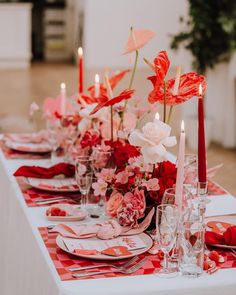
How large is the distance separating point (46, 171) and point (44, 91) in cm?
671

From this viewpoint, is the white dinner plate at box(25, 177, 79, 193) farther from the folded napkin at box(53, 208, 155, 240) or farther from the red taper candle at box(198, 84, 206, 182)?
the red taper candle at box(198, 84, 206, 182)

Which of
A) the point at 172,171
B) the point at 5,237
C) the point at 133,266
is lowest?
the point at 5,237

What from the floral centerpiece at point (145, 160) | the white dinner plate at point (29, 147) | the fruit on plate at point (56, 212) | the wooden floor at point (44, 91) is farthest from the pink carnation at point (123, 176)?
the wooden floor at point (44, 91)

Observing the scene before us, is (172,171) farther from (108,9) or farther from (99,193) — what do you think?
(108,9)

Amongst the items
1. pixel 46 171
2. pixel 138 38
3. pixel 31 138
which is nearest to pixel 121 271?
pixel 138 38

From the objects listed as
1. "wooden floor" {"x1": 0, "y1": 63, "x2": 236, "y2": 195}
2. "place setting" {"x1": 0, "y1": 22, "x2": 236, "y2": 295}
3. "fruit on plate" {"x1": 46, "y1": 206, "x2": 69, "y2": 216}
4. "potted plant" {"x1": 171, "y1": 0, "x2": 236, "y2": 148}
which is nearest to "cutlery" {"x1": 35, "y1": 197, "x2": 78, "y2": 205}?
"place setting" {"x1": 0, "y1": 22, "x2": 236, "y2": 295}

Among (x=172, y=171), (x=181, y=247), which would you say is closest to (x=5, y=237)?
(x=172, y=171)

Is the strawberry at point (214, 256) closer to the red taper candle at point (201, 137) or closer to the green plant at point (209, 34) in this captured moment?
the red taper candle at point (201, 137)

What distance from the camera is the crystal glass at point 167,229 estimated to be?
1872 millimetres

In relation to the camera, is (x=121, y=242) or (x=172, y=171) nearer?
(x=121, y=242)

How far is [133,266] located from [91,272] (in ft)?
0.38

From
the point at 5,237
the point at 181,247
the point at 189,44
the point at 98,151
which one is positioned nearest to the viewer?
the point at 181,247

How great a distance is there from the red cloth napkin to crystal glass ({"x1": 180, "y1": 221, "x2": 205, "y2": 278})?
0.96m

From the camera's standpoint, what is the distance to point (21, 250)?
7.69ft
